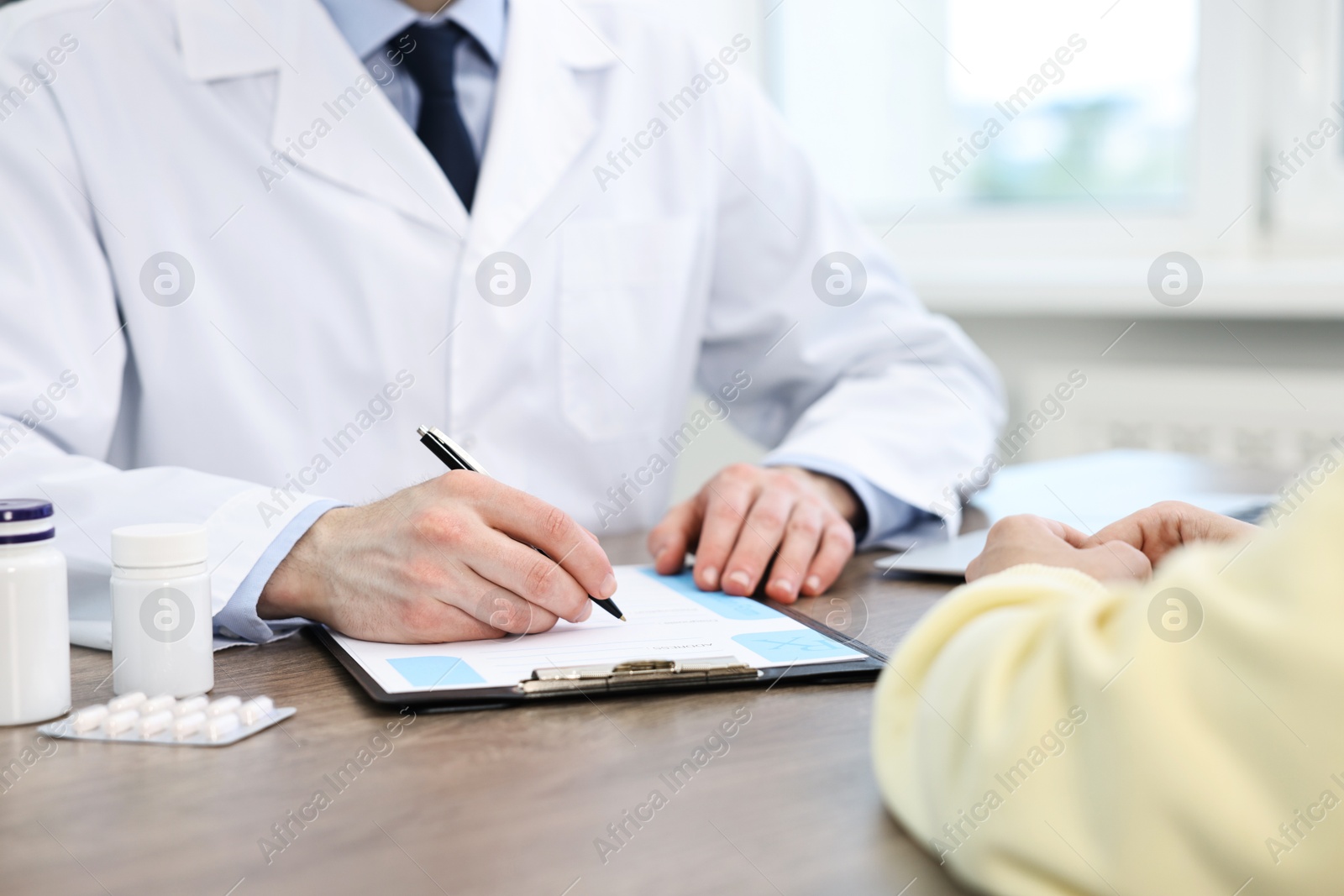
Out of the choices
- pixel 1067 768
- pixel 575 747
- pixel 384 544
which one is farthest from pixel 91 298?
pixel 1067 768

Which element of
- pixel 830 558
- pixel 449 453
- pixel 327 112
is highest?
pixel 327 112

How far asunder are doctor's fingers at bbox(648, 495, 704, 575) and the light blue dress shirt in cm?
18

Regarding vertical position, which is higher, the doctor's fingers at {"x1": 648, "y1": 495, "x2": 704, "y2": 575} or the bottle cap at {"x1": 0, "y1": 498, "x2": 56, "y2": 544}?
the bottle cap at {"x1": 0, "y1": 498, "x2": 56, "y2": 544}

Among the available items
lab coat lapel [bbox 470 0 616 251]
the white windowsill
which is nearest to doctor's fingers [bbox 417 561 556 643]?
lab coat lapel [bbox 470 0 616 251]

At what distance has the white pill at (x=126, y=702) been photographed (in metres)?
0.65

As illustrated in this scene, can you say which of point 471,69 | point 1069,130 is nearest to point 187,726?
point 471,69

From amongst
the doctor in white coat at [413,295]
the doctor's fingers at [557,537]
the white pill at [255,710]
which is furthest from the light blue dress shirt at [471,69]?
the white pill at [255,710]

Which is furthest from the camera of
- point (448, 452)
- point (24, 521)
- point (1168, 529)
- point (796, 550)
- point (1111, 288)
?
point (1111, 288)

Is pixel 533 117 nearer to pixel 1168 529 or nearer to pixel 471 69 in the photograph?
pixel 471 69

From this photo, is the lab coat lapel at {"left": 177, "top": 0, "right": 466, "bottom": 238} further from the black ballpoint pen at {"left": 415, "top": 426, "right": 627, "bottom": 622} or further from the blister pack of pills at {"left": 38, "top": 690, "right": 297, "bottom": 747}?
the blister pack of pills at {"left": 38, "top": 690, "right": 297, "bottom": 747}

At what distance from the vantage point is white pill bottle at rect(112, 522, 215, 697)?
700 mm

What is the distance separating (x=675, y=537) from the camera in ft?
3.43

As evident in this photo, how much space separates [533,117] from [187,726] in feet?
3.06

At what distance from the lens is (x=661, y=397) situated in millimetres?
1542
